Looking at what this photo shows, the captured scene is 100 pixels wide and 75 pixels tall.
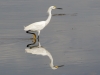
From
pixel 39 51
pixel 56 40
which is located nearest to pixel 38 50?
pixel 39 51

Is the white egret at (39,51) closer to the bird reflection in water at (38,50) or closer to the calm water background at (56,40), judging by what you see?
the bird reflection in water at (38,50)

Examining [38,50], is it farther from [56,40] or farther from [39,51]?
[56,40]

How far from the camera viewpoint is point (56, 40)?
14.1 m

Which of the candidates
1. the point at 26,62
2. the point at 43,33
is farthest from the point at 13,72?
the point at 43,33

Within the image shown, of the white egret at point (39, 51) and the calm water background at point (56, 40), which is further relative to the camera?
the white egret at point (39, 51)

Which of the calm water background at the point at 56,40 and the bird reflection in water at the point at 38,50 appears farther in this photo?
the bird reflection in water at the point at 38,50

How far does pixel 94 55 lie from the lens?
460 inches

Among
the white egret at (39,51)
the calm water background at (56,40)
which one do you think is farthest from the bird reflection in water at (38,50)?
the calm water background at (56,40)

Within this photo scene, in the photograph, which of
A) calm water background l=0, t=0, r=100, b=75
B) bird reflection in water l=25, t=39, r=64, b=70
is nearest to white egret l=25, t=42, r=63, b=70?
bird reflection in water l=25, t=39, r=64, b=70

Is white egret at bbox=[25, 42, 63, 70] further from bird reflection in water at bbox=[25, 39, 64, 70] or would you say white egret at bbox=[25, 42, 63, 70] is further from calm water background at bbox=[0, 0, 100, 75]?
calm water background at bbox=[0, 0, 100, 75]

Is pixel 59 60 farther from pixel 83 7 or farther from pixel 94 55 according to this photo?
pixel 83 7

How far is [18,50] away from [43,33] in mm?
3140

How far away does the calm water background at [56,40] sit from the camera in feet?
33.9

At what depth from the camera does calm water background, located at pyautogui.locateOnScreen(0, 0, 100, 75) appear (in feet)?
33.9
